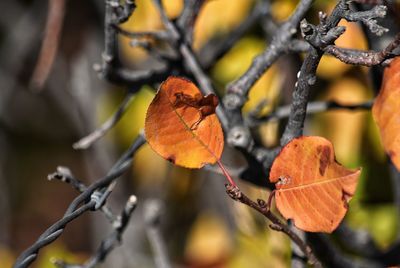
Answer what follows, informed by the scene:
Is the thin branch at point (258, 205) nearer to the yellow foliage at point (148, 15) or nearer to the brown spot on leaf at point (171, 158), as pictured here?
the brown spot on leaf at point (171, 158)

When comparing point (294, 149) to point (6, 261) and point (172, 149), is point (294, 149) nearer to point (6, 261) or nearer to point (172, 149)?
point (172, 149)

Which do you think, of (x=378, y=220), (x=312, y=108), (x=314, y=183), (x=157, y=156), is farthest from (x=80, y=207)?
(x=157, y=156)

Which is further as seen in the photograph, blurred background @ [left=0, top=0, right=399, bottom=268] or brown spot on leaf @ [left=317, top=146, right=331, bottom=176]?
blurred background @ [left=0, top=0, right=399, bottom=268]

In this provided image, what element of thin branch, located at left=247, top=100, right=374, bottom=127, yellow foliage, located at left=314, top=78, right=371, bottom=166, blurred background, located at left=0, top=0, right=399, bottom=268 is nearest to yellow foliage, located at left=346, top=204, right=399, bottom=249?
blurred background, located at left=0, top=0, right=399, bottom=268

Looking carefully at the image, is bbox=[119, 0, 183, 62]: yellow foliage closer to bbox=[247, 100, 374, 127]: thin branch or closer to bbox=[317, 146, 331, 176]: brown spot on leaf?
bbox=[247, 100, 374, 127]: thin branch

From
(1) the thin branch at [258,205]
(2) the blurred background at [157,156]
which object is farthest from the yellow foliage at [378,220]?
(1) the thin branch at [258,205]

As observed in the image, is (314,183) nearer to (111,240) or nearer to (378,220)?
(111,240)
